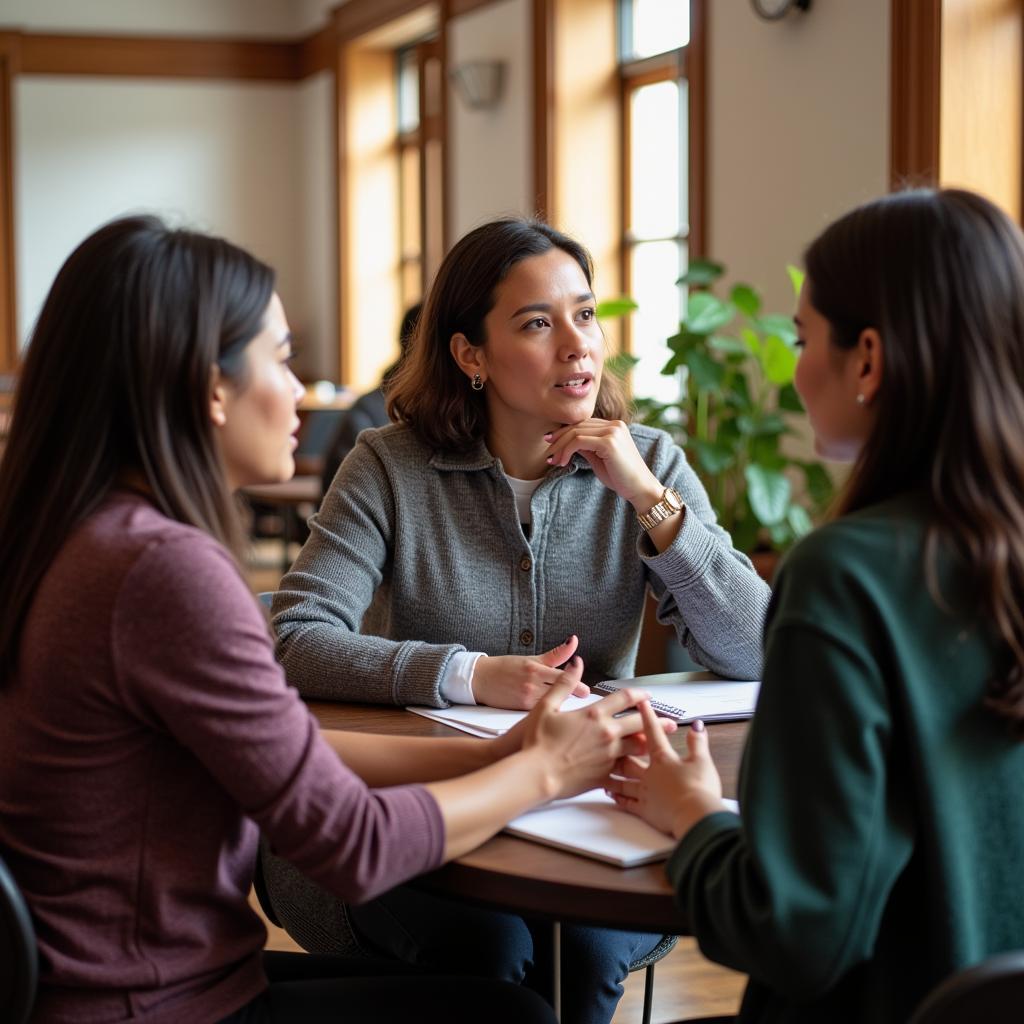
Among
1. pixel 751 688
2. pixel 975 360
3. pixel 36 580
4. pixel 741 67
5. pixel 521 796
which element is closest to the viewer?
pixel 975 360

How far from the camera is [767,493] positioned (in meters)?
4.05

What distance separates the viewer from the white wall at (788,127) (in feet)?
14.5

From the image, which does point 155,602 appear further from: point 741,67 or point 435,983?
point 741,67

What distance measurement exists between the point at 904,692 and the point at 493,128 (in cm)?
650

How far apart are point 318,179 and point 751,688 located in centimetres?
863

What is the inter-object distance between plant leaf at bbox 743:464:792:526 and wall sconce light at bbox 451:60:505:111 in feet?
11.9

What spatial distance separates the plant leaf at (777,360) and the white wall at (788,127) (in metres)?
0.61

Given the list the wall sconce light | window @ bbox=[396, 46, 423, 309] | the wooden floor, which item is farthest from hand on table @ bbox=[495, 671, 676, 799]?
window @ bbox=[396, 46, 423, 309]

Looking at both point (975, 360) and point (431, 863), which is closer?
point (975, 360)

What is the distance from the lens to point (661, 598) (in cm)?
208

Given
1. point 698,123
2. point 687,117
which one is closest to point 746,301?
point 698,123

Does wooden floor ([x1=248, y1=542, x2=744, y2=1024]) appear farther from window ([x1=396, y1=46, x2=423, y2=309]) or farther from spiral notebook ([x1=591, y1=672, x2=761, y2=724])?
window ([x1=396, y1=46, x2=423, y2=309])

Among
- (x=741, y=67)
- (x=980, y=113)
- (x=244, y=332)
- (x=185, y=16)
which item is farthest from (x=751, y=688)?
(x=185, y=16)

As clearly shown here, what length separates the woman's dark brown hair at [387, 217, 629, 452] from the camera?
216 centimetres
